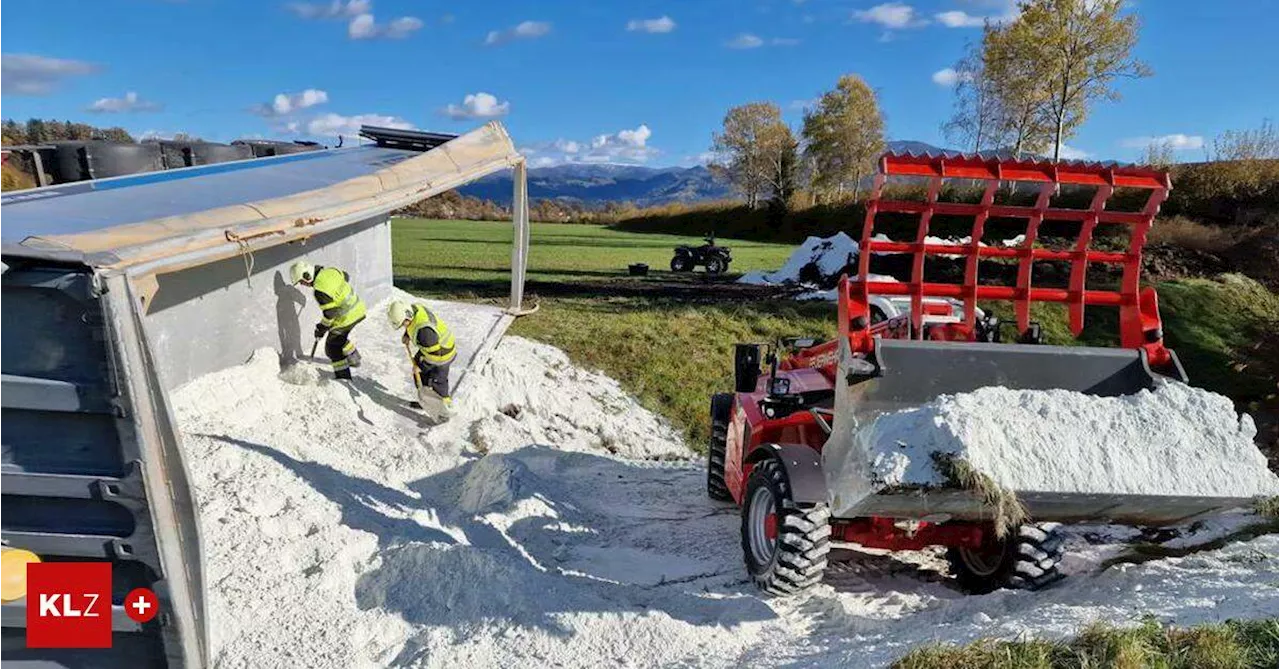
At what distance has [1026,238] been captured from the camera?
562cm

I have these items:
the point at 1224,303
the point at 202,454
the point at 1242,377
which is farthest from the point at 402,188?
the point at 1224,303

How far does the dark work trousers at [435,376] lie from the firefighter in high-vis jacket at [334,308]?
0.73 m

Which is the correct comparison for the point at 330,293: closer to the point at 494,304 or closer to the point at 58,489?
the point at 58,489

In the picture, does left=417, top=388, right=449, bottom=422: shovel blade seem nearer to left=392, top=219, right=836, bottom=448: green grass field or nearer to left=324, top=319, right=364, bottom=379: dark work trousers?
left=324, top=319, right=364, bottom=379: dark work trousers

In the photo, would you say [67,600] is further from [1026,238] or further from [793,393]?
[1026,238]

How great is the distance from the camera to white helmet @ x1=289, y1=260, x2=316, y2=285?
842 centimetres

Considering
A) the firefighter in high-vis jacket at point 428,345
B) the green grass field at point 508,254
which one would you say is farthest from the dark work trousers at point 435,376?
the green grass field at point 508,254

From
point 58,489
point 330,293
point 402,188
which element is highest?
point 402,188

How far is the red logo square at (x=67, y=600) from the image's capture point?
3740mm

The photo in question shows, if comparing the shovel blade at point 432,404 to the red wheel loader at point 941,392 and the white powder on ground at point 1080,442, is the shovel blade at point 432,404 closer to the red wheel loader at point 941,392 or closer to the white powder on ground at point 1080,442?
the red wheel loader at point 941,392

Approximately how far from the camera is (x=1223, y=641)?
346 centimetres

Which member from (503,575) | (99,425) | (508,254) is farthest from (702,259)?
(99,425)

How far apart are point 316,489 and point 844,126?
44833 millimetres

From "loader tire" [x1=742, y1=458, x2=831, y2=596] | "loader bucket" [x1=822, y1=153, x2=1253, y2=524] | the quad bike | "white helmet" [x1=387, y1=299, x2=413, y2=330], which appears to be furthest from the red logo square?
the quad bike
